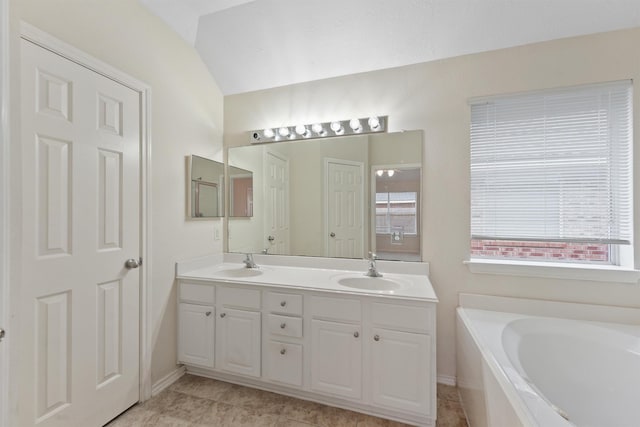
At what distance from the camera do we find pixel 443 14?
1.79m

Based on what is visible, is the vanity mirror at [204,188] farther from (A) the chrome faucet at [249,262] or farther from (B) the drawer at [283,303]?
(B) the drawer at [283,303]

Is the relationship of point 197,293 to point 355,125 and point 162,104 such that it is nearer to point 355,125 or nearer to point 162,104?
point 162,104

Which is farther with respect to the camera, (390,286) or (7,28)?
(390,286)

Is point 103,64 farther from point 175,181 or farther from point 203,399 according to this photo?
point 203,399

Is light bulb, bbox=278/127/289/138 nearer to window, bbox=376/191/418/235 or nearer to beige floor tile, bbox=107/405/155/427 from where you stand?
window, bbox=376/191/418/235

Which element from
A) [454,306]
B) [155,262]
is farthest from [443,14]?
[155,262]

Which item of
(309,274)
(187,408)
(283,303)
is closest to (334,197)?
(309,274)

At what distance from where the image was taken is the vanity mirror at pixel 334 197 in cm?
208

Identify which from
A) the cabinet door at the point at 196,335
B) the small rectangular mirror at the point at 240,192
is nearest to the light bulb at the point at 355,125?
the small rectangular mirror at the point at 240,192

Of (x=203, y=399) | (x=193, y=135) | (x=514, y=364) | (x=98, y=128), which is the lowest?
(x=203, y=399)

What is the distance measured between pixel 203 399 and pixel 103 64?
2.12 m

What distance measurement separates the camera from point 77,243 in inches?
55.2

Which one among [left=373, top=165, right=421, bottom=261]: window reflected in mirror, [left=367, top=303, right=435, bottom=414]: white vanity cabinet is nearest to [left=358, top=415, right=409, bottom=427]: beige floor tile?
[left=367, top=303, right=435, bottom=414]: white vanity cabinet

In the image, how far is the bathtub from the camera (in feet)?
3.91
